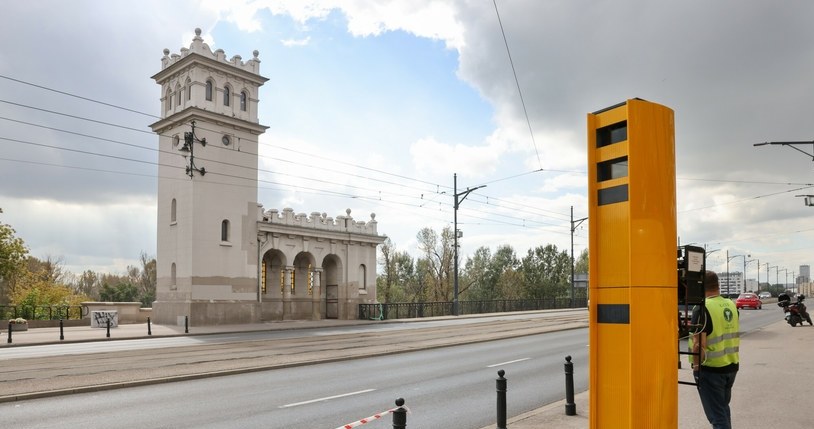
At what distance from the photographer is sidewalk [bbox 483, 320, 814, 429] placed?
27.8 ft

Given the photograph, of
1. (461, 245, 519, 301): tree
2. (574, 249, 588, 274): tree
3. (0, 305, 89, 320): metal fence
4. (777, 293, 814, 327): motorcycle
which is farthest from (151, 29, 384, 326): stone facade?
(574, 249, 588, 274): tree

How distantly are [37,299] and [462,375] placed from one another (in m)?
39.7

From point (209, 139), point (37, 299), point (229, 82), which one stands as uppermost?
point (229, 82)

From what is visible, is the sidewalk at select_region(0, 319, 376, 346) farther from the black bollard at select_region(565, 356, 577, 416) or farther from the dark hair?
the dark hair

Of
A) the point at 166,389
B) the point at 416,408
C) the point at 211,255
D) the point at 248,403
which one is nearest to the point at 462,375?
the point at 416,408

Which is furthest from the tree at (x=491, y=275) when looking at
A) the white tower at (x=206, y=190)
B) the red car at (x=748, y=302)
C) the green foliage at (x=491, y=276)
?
the white tower at (x=206, y=190)

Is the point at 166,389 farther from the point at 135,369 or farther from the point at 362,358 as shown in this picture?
the point at 362,358

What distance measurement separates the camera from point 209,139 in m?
36.7

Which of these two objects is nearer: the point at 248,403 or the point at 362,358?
the point at 248,403

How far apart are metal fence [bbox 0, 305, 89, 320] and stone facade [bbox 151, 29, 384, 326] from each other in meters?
5.89

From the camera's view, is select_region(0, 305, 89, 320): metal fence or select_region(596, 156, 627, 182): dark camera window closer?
select_region(596, 156, 627, 182): dark camera window

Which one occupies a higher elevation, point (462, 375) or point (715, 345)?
point (715, 345)

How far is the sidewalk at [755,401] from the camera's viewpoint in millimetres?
8461

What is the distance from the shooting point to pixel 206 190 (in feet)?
119
